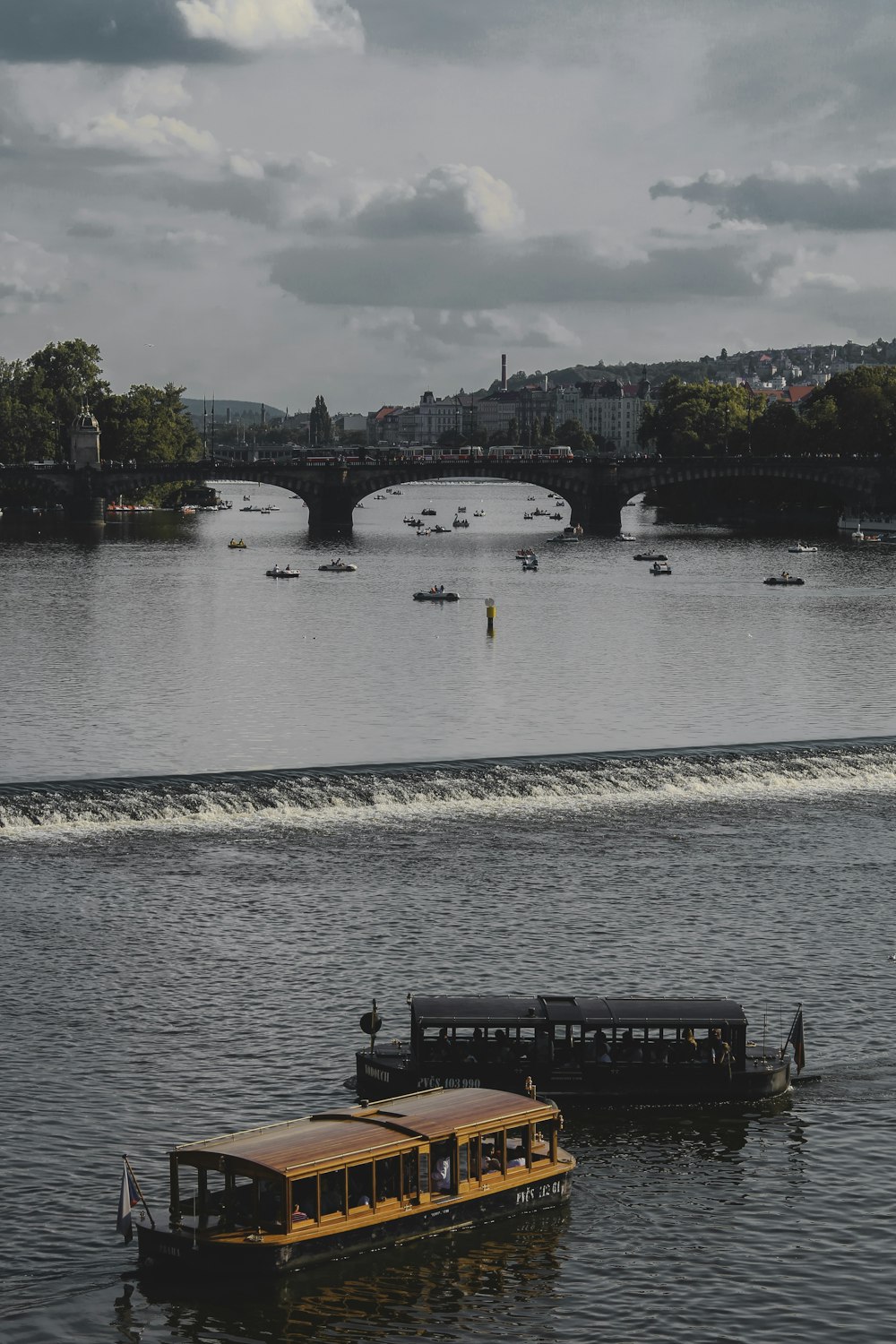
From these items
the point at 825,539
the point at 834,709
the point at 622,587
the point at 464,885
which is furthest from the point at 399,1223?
the point at 825,539

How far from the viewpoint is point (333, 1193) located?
93.5 ft

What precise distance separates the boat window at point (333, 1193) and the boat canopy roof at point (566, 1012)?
20.9 ft

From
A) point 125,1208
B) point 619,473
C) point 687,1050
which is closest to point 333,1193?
point 125,1208

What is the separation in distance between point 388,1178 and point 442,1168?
3.25ft

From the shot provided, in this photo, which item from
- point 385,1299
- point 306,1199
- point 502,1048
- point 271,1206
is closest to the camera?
point 385,1299

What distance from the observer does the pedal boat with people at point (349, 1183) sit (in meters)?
27.8

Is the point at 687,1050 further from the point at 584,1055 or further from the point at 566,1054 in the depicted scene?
the point at 566,1054

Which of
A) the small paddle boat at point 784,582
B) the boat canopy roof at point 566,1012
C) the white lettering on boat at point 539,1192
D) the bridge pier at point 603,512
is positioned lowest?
the white lettering on boat at point 539,1192

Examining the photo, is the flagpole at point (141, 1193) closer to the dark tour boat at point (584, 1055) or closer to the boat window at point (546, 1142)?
the dark tour boat at point (584, 1055)

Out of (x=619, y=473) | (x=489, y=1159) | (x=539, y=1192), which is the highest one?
(x=619, y=473)

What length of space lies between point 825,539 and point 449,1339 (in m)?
164

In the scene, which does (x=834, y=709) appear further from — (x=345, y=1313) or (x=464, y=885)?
(x=345, y=1313)

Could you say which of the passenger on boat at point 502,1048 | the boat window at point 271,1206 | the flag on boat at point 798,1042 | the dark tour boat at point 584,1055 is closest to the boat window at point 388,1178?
the boat window at point 271,1206

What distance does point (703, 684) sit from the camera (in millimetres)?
82750
